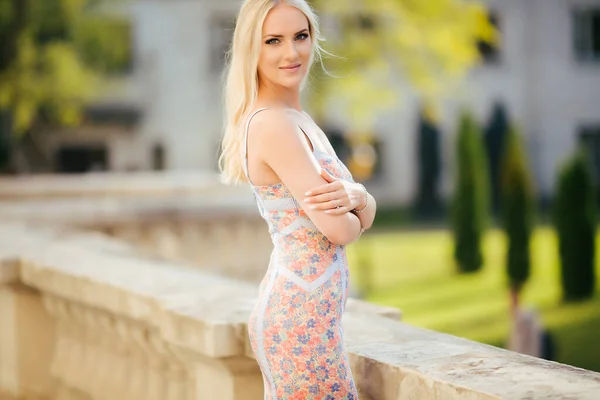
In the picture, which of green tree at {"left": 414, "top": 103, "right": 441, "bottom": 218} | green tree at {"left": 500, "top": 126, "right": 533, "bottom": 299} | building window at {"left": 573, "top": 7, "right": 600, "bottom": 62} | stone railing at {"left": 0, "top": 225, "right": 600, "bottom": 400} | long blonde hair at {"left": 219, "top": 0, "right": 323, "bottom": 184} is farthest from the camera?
building window at {"left": 573, "top": 7, "right": 600, "bottom": 62}

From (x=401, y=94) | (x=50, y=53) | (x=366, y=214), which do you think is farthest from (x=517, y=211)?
(x=366, y=214)

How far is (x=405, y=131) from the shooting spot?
2933 cm

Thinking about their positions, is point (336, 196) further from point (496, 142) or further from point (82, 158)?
point (496, 142)

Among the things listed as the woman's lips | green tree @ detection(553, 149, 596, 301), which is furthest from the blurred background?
the woman's lips

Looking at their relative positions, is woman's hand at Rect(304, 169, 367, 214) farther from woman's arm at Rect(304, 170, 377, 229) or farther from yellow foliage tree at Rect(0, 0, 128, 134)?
yellow foliage tree at Rect(0, 0, 128, 134)

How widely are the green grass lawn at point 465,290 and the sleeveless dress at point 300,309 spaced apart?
1001 cm

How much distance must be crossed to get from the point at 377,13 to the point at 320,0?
102 cm

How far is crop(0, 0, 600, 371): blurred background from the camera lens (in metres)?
15.6

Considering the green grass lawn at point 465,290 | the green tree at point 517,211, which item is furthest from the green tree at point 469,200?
the green tree at point 517,211

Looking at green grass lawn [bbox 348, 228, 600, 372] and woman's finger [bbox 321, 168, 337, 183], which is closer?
woman's finger [bbox 321, 168, 337, 183]

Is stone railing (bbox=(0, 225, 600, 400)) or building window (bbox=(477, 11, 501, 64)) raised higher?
building window (bbox=(477, 11, 501, 64))

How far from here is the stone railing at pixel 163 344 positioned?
253cm

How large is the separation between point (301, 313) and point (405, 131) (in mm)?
27029

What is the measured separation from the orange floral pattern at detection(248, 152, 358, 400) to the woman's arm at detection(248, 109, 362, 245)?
75 mm
